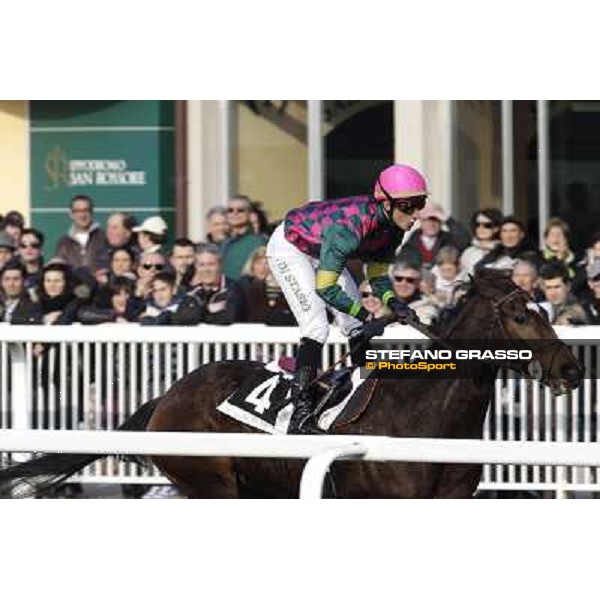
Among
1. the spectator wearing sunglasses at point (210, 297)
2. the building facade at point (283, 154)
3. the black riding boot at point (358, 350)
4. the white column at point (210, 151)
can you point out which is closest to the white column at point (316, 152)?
the building facade at point (283, 154)

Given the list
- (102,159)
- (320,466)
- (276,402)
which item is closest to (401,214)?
(276,402)


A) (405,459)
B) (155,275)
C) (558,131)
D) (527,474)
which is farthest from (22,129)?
(405,459)

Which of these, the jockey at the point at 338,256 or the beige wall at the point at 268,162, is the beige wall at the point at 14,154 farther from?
the jockey at the point at 338,256

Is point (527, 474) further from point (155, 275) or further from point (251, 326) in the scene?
point (155, 275)

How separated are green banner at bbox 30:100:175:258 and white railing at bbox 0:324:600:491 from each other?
15.5 ft

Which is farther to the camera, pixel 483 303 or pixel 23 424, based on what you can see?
pixel 23 424

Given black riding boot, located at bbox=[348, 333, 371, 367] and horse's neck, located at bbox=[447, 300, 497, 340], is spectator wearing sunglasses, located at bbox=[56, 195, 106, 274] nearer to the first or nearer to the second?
black riding boot, located at bbox=[348, 333, 371, 367]

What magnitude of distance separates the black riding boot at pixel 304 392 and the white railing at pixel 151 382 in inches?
45.1

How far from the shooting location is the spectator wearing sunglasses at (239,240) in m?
10.1

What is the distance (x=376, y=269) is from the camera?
727cm

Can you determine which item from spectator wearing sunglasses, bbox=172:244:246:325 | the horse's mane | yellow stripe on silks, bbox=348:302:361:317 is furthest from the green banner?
yellow stripe on silks, bbox=348:302:361:317

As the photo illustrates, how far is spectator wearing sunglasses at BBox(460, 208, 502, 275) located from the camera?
9703 millimetres
